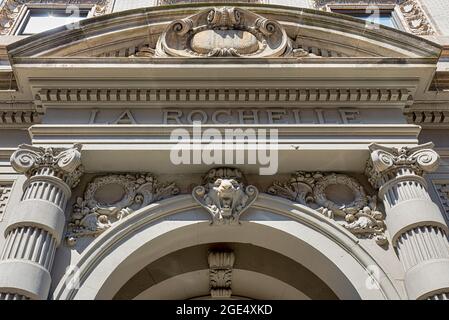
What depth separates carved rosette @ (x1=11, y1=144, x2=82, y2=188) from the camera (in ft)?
24.5

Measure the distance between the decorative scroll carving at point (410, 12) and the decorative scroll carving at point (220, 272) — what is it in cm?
813

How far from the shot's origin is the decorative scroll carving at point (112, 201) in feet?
24.3

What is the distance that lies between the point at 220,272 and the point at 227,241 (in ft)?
4.27

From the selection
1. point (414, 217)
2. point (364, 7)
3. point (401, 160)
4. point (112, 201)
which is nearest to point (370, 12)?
point (364, 7)

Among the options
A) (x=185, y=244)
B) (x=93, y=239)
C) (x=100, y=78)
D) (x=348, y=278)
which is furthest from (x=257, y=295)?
(x=100, y=78)

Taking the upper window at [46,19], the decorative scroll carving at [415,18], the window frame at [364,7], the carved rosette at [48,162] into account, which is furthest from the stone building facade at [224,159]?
the window frame at [364,7]

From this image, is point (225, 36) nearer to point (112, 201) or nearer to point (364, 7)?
point (112, 201)

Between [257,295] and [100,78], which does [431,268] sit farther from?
[100,78]

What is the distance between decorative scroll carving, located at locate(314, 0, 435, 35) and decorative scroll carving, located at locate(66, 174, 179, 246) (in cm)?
830

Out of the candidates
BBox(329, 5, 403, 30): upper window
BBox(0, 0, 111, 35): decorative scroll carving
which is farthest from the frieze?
BBox(329, 5, 403, 30): upper window

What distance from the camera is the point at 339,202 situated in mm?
7969

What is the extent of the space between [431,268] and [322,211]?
193 cm

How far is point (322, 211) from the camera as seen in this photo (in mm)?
7691

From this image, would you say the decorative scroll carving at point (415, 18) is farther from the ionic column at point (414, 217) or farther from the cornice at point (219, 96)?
the ionic column at point (414, 217)
